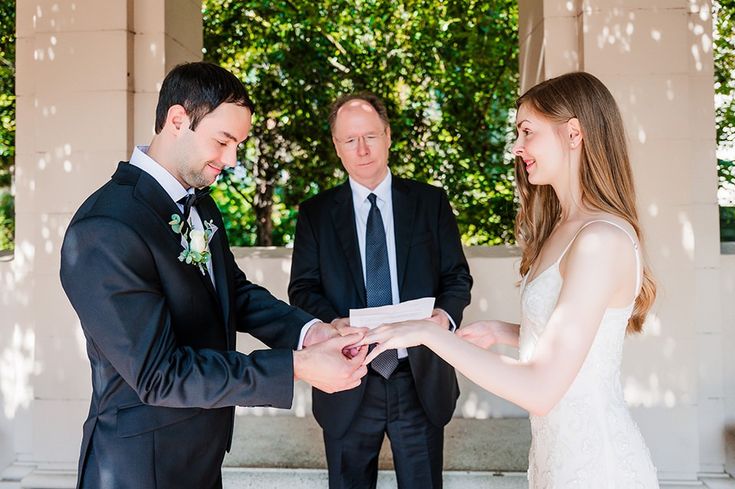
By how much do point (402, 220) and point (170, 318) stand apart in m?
1.74

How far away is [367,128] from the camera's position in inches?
141

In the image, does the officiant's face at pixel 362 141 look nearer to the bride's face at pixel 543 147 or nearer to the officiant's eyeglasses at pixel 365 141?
the officiant's eyeglasses at pixel 365 141

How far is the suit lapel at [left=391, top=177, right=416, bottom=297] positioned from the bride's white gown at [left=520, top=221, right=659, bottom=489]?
1210mm

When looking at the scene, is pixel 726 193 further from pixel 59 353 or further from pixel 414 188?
pixel 59 353

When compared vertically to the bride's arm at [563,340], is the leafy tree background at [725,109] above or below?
above

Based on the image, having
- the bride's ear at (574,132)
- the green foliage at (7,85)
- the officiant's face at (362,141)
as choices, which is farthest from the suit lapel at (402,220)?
the green foliage at (7,85)

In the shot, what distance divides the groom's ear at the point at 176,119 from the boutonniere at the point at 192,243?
0.28 m

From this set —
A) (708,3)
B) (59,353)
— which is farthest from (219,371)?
(708,3)

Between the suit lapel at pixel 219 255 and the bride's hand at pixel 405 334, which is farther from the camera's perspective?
the suit lapel at pixel 219 255

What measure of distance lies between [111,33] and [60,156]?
33.4 inches

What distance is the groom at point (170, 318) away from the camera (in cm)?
193

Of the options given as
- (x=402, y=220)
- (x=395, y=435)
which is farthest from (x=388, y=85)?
(x=395, y=435)

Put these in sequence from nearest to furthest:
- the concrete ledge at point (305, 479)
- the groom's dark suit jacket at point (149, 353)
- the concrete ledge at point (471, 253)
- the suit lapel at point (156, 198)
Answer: the groom's dark suit jacket at point (149, 353) → the suit lapel at point (156, 198) → the concrete ledge at point (305, 479) → the concrete ledge at point (471, 253)

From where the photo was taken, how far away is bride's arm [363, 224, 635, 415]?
1999mm
